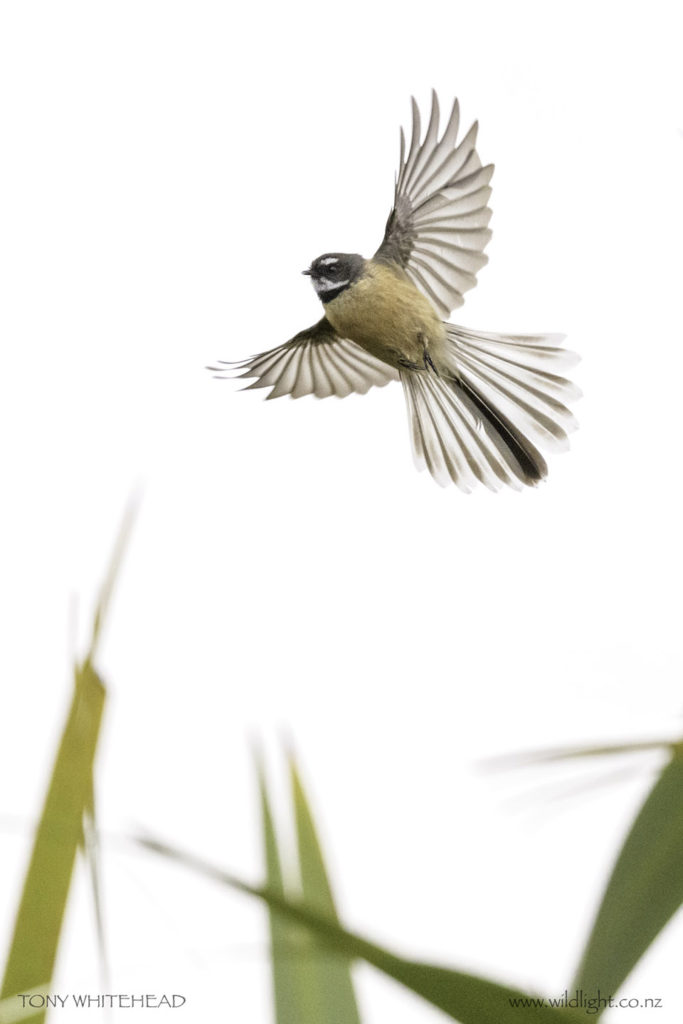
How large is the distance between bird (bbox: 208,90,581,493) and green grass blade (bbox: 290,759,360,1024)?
26 centimetres

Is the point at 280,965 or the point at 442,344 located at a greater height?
the point at 442,344

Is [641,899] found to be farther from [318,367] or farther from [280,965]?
[318,367]

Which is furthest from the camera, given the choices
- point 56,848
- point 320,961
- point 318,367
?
point 318,367

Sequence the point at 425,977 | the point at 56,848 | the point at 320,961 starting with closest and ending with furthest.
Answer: the point at 425,977 → the point at 56,848 → the point at 320,961

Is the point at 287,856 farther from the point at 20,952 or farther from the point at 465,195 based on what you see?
the point at 465,195

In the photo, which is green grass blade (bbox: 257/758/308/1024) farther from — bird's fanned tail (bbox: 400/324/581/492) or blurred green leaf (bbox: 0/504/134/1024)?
bird's fanned tail (bbox: 400/324/581/492)

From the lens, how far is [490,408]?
77 centimetres

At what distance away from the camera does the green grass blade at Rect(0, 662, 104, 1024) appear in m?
0.32

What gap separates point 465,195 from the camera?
0.68 metres

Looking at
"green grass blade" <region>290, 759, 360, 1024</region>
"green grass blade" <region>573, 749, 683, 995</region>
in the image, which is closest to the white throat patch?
"green grass blade" <region>290, 759, 360, 1024</region>

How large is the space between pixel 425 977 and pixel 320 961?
0.29 metres

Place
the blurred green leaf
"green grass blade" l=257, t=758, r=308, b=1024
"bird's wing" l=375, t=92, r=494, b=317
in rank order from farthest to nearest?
"bird's wing" l=375, t=92, r=494, b=317 → "green grass blade" l=257, t=758, r=308, b=1024 → the blurred green leaf

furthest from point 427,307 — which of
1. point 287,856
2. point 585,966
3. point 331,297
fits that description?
point 585,966

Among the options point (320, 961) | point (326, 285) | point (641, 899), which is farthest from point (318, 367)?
point (641, 899)
